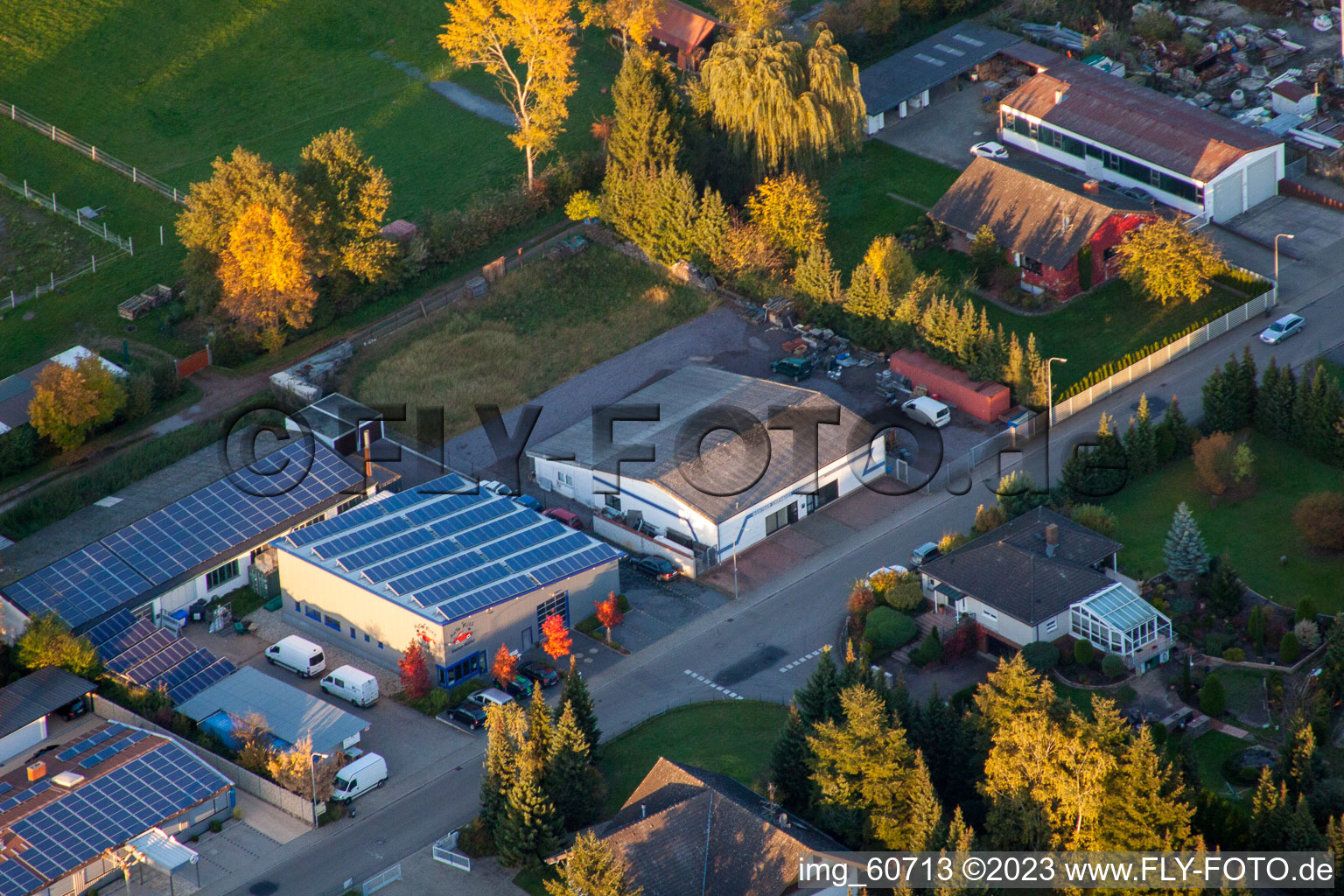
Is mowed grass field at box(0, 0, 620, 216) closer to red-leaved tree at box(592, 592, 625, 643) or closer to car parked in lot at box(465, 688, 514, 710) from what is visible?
red-leaved tree at box(592, 592, 625, 643)

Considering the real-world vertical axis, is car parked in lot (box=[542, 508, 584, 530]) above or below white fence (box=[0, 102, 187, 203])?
below

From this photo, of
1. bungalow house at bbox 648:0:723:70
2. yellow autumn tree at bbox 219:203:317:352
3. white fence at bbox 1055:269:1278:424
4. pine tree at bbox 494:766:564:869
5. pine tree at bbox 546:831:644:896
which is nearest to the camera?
pine tree at bbox 546:831:644:896

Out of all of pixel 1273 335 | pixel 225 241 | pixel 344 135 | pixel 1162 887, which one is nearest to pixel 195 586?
pixel 225 241

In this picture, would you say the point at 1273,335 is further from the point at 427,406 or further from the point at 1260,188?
the point at 427,406

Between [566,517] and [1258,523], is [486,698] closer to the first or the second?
[566,517]

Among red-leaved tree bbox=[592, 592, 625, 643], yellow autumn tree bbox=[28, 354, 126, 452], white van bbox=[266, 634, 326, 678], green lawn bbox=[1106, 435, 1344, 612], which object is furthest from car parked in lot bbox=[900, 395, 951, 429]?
yellow autumn tree bbox=[28, 354, 126, 452]

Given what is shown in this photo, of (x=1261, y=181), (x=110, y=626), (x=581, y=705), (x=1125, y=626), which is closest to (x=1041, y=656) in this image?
(x=1125, y=626)
